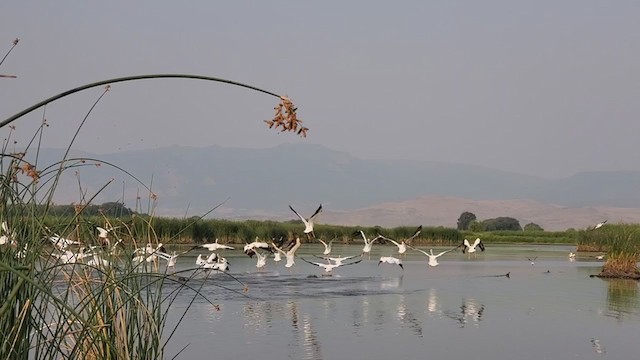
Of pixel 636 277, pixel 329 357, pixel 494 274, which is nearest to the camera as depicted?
pixel 329 357

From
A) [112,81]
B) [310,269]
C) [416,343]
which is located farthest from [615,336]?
[310,269]

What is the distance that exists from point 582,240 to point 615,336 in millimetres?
31639

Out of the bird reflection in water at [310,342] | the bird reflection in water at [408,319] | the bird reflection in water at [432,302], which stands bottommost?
the bird reflection in water at [310,342]

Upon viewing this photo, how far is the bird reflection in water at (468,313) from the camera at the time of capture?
18.0m

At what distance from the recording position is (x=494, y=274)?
3141 cm

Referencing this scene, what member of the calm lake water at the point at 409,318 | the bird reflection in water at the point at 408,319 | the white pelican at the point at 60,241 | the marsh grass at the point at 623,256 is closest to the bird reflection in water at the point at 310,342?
the calm lake water at the point at 409,318

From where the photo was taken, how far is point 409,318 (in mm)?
18031

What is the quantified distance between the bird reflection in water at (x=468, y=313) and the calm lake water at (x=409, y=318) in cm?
2

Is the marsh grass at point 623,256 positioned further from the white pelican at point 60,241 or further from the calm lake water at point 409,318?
the white pelican at point 60,241

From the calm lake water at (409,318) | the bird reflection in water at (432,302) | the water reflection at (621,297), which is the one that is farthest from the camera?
the bird reflection in water at (432,302)

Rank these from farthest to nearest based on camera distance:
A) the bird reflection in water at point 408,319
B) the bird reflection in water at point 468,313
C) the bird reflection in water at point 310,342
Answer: the bird reflection in water at point 468,313, the bird reflection in water at point 408,319, the bird reflection in water at point 310,342

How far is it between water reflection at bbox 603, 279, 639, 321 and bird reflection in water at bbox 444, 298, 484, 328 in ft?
8.51

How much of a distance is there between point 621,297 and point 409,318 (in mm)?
7292

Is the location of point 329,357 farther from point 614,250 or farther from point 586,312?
point 614,250
